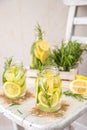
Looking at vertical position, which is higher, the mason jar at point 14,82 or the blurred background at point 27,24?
the blurred background at point 27,24

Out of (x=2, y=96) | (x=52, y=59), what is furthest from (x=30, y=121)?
Result: (x=52, y=59)

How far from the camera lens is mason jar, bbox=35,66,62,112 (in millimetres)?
582

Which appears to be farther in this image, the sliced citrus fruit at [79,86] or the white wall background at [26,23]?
the white wall background at [26,23]

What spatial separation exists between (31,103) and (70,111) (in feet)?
0.38

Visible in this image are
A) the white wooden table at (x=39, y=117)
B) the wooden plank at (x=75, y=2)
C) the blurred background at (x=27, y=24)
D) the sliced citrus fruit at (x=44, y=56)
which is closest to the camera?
the white wooden table at (x=39, y=117)

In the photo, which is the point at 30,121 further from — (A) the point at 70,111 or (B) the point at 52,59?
(B) the point at 52,59

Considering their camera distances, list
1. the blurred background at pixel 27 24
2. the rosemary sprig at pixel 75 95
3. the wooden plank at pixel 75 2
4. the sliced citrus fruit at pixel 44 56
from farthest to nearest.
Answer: the blurred background at pixel 27 24 < the wooden plank at pixel 75 2 < the sliced citrus fruit at pixel 44 56 < the rosemary sprig at pixel 75 95

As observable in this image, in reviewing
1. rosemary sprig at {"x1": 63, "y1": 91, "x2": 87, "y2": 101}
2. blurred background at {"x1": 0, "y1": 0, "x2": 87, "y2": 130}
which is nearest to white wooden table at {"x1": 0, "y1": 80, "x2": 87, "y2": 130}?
rosemary sprig at {"x1": 63, "y1": 91, "x2": 87, "y2": 101}

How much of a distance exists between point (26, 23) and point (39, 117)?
0.74 m

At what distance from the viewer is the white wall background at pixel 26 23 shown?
107 centimetres

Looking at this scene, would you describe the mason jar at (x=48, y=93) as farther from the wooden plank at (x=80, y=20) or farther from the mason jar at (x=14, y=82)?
the wooden plank at (x=80, y=20)

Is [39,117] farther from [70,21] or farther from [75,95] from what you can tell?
[70,21]

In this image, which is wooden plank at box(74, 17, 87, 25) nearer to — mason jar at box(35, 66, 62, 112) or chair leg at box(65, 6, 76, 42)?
chair leg at box(65, 6, 76, 42)

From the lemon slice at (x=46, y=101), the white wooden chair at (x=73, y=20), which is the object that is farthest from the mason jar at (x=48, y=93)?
the white wooden chair at (x=73, y=20)
